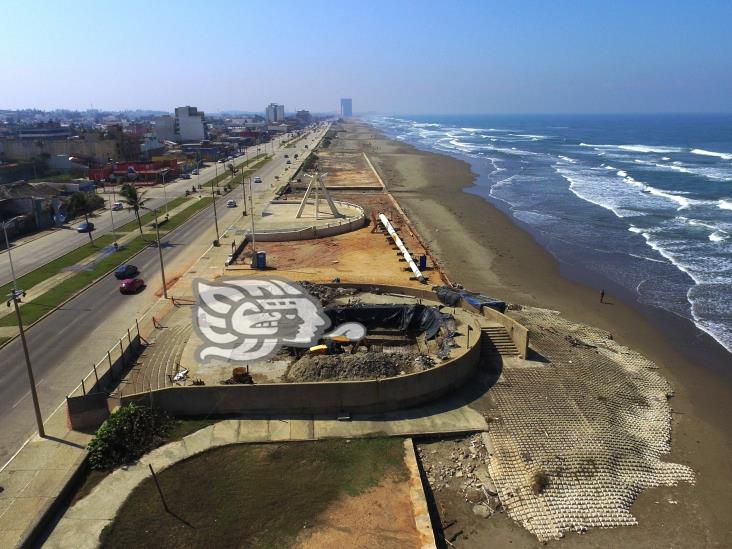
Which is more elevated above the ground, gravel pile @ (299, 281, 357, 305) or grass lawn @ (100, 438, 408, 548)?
gravel pile @ (299, 281, 357, 305)

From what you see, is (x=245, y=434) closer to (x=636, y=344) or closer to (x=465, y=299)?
(x=465, y=299)

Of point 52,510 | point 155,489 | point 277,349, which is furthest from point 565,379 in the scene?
point 52,510

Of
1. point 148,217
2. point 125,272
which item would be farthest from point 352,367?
point 148,217

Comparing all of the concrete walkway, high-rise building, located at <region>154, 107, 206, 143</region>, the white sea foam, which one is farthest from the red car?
high-rise building, located at <region>154, 107, 206, 143</region>

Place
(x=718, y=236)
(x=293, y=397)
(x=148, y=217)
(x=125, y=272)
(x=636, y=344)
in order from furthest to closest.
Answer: (x=148, y=217)
(x=718, y=236)
(x=125, y=272)
(x=636, y=344)
(x=293, y=397)

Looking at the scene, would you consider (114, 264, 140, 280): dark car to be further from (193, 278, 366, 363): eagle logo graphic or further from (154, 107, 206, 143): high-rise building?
(154, 107, 206, 143): high-rise building

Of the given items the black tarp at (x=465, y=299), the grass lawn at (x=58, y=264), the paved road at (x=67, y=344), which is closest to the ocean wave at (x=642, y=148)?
the black tarp at (x=465, y=299)
